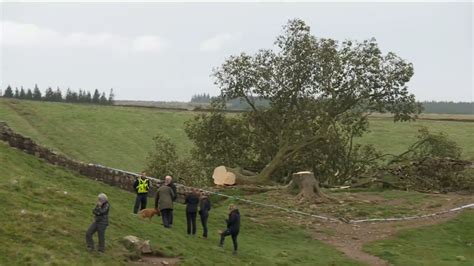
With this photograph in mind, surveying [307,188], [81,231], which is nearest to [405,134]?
[307,188]

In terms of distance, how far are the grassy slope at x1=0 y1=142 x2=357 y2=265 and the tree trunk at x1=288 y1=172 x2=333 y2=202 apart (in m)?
4.88

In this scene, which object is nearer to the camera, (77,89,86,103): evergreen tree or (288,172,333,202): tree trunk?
(288,172,333,202): tree trunk

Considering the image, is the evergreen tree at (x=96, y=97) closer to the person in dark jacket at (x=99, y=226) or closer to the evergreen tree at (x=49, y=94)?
the evergreen tree at (x=49, y=94)

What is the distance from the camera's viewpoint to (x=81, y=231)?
54.8 ft

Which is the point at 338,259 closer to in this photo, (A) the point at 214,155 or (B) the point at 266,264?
(B) the point at 266,264

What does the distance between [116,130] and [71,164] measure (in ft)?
182

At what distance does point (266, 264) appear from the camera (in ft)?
64.0

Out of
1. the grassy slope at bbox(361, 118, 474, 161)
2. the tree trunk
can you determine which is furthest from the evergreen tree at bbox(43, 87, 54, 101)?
the tree trunk

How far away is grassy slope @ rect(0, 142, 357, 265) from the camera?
15.0 metres

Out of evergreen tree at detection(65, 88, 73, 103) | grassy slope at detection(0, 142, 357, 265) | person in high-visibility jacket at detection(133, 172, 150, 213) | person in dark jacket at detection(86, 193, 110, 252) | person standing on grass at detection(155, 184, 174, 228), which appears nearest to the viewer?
grassy slope at detection(0, 142, 357, 265)

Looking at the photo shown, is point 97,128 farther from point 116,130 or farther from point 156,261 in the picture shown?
point 156,261

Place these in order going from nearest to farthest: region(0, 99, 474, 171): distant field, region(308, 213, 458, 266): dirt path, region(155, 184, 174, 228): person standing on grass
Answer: region(155, 184, 174, 228): person standing on grass, region(308, 213, 458, 266): dirt path, region(0, 99, 474, 171): distant field

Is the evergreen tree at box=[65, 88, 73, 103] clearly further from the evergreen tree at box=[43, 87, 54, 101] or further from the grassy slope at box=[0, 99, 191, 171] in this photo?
the grassy slope at box=[0, 99, 191, 171]

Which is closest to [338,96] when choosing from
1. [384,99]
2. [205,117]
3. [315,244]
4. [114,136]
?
[384,99]
